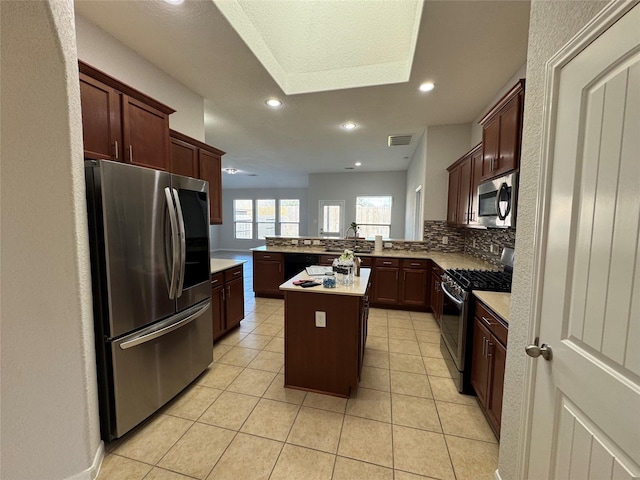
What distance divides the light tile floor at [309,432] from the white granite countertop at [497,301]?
0.88m

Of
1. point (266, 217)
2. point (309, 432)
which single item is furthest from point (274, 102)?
point (266, 217)

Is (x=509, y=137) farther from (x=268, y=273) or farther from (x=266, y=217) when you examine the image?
(x=266, y=217)

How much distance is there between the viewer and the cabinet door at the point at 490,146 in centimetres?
228

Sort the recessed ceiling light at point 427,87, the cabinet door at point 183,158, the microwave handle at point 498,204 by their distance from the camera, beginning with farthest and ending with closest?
the recessed ceiling light at point 427,87 → the cabinet door at point 183,158 → the microwave handle at point 498,204

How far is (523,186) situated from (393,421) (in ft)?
5.76

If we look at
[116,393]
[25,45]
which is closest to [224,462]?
[116,393]

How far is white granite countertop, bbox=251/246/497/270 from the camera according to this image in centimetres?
323

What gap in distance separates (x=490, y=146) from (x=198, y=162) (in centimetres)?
305

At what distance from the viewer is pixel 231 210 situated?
10789mm

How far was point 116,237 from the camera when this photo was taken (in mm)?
1577

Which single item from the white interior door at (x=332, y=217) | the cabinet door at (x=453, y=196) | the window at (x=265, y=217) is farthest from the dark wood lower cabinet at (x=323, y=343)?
the window at (x=265, y=217)

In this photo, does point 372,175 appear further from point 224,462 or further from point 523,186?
point 224,462

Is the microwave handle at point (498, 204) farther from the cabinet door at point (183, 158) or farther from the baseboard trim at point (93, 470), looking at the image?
the baseboard trim at point (93, 470)

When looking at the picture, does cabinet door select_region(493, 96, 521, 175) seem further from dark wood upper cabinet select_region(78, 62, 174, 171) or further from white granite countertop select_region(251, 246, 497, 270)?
dark wood upper cabinet select_region(78, 62, 174, 171)
